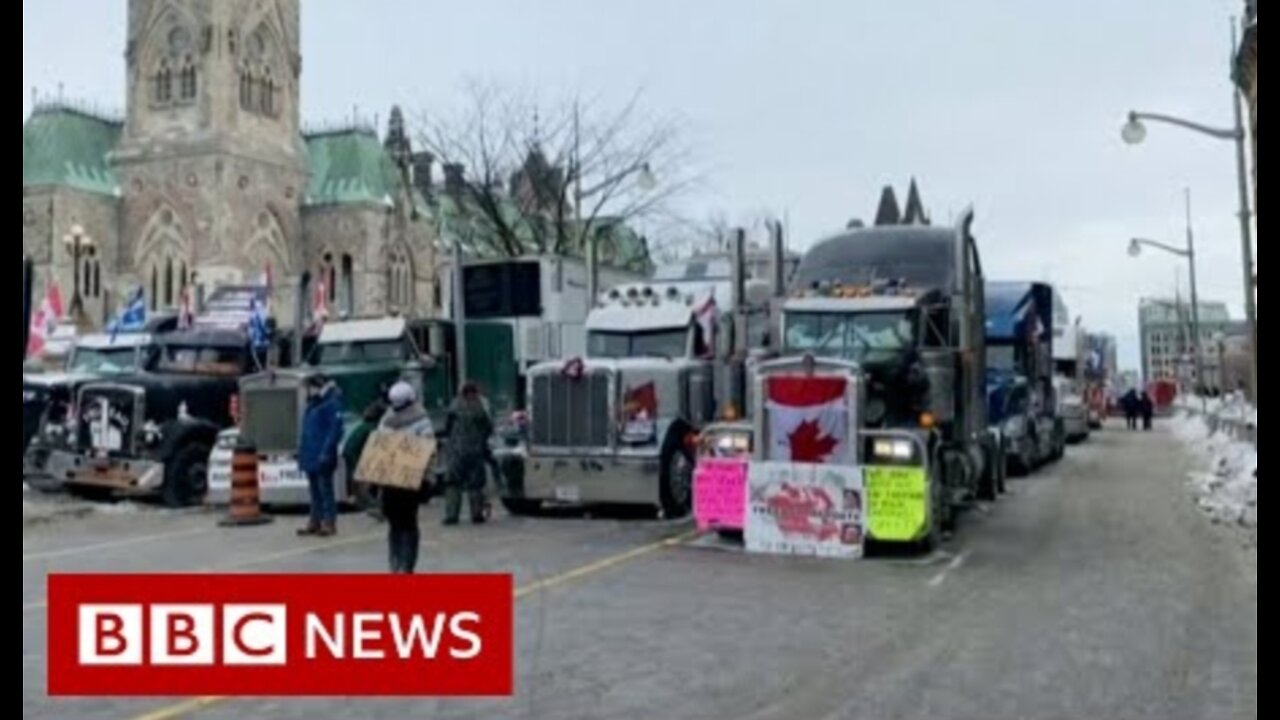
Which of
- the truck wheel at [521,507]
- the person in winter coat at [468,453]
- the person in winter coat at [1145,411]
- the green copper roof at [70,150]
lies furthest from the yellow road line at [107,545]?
the green copper roof at [70,150]

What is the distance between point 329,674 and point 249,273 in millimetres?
73986

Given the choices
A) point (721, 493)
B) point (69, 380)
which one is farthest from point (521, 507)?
point (69, 380)

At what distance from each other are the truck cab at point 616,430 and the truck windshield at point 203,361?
7454 millimetres

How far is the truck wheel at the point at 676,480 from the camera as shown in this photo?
57.9ft

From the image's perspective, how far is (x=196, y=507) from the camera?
21156 mm

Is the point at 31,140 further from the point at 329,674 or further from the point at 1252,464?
the point at 329,674

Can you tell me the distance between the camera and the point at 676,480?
708 inches

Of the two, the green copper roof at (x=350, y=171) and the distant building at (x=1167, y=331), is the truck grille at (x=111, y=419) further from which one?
the distant building at (x=1167, y=331)

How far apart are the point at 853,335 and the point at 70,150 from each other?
7645 cm

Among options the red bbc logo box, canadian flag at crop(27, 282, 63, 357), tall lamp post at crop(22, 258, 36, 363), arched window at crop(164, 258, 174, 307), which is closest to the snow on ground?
the red bbc logo box

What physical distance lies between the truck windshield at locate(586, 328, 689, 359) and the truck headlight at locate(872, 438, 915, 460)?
211 inches

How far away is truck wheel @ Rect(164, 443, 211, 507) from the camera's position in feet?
68.9

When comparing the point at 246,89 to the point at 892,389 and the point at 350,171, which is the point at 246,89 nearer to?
the point at 350,171
